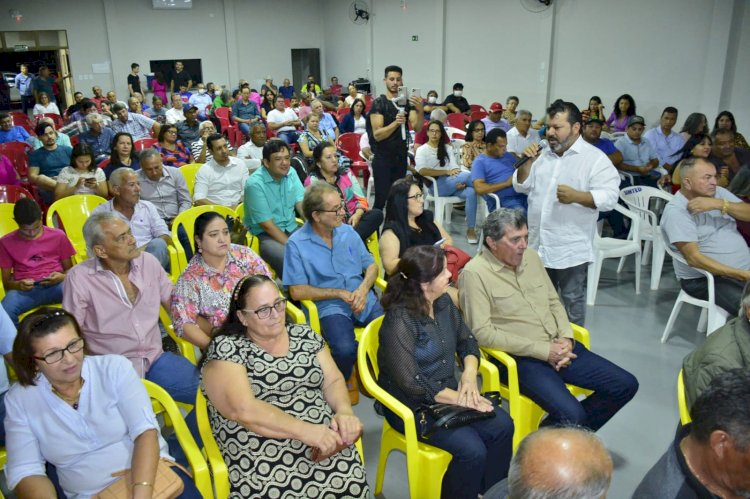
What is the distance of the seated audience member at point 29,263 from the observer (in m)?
3.25

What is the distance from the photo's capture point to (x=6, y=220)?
3854mm

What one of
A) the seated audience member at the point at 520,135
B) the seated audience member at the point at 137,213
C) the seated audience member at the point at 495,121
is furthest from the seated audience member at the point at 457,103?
the seated audience member at the point at 137,213

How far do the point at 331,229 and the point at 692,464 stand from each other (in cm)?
199

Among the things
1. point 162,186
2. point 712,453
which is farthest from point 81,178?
point 712,453

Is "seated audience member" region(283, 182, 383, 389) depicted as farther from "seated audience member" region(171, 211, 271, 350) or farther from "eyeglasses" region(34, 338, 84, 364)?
"eyeglasses" region(34, 338, 84, 364)

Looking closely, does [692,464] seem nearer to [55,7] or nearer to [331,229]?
[331,229]

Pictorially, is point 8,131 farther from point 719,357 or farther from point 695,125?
point 695,125

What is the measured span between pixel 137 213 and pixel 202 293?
1.44m

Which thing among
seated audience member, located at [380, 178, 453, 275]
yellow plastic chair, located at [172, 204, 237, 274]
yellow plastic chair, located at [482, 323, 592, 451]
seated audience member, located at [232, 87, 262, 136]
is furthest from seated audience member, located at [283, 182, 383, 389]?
seated audience member, located at [232, 87, 262, 136]

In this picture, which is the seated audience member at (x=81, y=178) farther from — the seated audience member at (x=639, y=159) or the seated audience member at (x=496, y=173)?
the seated audience member at (x=639, y=159)

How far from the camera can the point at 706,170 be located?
3166 mm

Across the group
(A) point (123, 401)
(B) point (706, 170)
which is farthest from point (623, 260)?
(A) point (123, 401)

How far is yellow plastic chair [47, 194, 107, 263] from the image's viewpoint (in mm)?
4035

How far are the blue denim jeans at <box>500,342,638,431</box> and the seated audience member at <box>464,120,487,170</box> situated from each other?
3.75 meters
